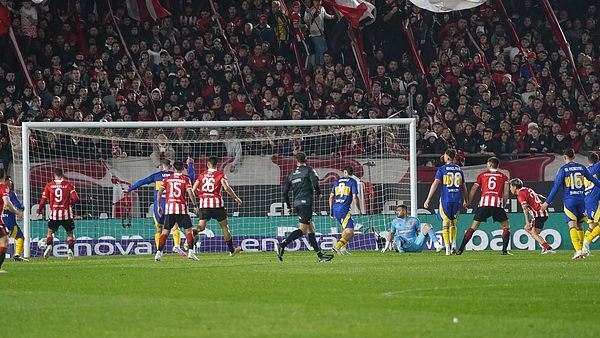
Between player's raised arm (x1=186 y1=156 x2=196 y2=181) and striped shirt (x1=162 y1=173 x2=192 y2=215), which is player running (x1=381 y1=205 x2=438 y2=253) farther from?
striped shirt (x1=162 y1=173 x2=192 y2=215)

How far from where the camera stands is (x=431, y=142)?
2422 centimetres

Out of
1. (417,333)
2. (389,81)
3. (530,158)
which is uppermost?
(389,81)

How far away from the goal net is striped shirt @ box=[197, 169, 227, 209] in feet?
9.29

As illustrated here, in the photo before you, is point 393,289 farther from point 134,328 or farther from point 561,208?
point 561,208

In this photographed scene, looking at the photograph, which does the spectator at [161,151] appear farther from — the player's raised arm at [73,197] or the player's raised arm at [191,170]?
the player's raised arm at [73,197]

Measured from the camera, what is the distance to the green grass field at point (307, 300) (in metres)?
8.27

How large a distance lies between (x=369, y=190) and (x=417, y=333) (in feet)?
50.4

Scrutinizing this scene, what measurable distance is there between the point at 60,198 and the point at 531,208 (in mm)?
9702

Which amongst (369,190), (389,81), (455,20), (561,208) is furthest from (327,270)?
(455,20)

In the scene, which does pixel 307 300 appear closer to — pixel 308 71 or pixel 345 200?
pixel 345 200

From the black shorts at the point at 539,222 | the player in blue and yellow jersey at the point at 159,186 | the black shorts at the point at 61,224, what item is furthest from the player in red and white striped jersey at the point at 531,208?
the black shorts at the point at 61,224

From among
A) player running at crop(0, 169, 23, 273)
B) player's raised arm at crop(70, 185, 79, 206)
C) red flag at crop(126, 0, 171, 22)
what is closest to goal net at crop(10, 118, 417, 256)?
player's raised arm at crop(70, 185, 79, 206)

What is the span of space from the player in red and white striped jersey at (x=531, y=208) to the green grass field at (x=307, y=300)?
4666 millimetres

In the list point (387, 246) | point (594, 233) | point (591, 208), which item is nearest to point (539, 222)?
point (591, 208)
